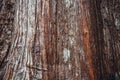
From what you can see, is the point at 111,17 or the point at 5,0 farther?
the point at 5,0

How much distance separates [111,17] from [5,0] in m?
0.71

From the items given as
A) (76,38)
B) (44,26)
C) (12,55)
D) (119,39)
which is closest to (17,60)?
(12,55)

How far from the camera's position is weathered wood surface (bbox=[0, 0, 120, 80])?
144cm

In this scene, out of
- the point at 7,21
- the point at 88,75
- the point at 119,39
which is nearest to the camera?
the point at 88,75

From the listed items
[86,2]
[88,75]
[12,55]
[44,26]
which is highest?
[86,2]

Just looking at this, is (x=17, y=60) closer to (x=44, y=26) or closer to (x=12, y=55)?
(x=12, y=55)

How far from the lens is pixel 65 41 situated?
4.85 ft

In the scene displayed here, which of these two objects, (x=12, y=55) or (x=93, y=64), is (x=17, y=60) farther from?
(x=93, y=64)

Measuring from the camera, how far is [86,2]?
1540 mm

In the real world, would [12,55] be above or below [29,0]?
below

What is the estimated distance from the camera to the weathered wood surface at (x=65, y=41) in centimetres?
144

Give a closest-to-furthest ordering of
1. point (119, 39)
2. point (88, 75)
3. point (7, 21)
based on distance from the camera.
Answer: point (88, 75), point (119, 39), point (7, 21)

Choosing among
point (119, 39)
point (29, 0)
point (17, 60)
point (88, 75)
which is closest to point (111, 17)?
point (119, 39)

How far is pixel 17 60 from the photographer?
4.85 feet
